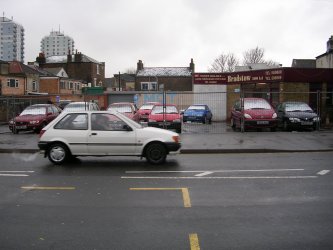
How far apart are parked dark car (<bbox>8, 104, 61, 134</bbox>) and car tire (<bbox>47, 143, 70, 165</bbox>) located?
32.3ft

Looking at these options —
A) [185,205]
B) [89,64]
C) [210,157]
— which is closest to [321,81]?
[210,157]

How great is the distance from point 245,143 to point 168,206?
9251 millimetres

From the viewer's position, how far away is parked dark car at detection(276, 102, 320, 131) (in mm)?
20297

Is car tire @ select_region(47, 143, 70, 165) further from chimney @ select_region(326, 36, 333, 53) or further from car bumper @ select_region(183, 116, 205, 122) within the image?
chimney @ select_region(326, 36, 333, 53)

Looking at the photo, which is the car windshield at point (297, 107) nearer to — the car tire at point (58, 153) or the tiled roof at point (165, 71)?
the car tire at point (58, 153)

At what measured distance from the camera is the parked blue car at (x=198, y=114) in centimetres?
2841

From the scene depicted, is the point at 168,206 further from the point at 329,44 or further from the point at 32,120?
the point at 329,44

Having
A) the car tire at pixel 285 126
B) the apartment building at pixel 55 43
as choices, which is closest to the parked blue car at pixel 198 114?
the car tire at pixel 285 126

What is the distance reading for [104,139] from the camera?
11.2 meters

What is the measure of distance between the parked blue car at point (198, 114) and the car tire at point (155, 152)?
17213 mm

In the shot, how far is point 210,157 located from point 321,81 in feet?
59.3

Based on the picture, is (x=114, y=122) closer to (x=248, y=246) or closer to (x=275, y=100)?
(x=248, y=246)

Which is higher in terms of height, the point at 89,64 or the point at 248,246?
Answer: the point at 89,64

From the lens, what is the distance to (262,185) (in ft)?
27.7
